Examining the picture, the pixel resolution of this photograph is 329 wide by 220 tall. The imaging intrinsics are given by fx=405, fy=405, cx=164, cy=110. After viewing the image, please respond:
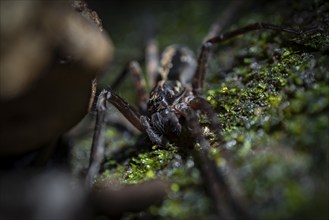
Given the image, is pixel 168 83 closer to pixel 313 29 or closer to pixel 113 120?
pixel 113 120

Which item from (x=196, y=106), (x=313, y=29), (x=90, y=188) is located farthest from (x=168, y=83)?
(x=90, y=188)

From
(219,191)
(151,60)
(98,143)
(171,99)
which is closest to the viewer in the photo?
(219,191)

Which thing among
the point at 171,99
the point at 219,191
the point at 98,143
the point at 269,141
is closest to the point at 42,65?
the point at 98,143

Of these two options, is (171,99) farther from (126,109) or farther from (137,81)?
(137,81)

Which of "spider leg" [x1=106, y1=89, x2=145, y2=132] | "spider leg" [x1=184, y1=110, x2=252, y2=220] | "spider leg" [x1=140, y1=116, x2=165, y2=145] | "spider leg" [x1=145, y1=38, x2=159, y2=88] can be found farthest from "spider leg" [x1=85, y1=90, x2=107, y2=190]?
"spider leg" [x1=145, y1=38, x2=159, y2=88]

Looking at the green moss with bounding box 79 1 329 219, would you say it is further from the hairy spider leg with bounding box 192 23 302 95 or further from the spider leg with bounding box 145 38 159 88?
the spider leg with bounding box 145 38 159 88

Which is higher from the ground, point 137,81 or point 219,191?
point 137,81
